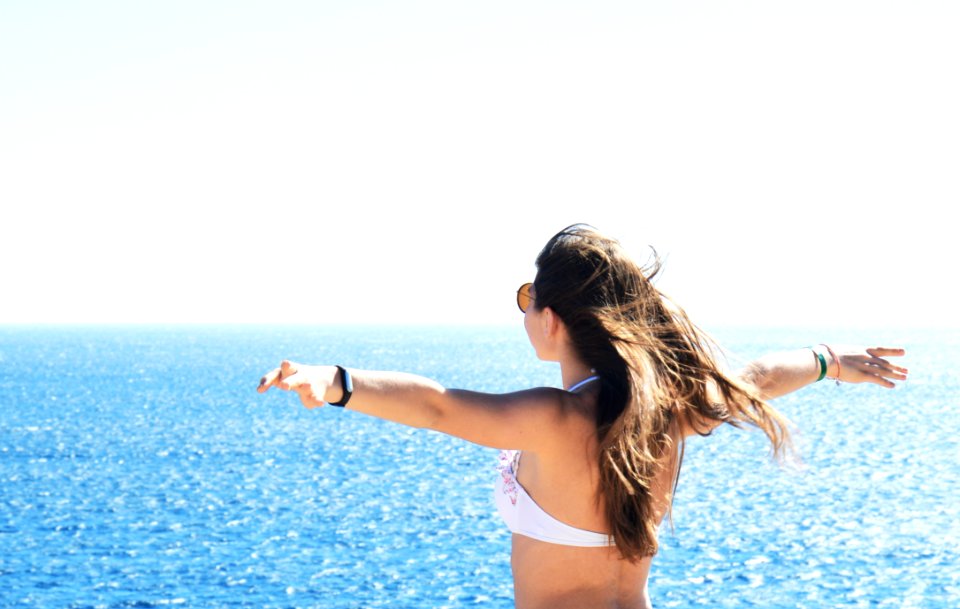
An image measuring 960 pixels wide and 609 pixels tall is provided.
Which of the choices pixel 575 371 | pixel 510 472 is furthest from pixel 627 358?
pixel 510 472

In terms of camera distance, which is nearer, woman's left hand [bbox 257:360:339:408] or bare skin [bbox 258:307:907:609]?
woman's left hand [bbox 257:360:339:408]

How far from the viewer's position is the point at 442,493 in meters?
42.9

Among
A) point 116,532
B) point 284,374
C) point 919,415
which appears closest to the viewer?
point 284,374

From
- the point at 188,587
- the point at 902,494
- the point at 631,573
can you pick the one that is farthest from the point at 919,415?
the point at 631,573

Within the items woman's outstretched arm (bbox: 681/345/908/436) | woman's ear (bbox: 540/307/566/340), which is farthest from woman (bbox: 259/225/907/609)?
woman's outstretched arm (bbox: 681/345/908/436)

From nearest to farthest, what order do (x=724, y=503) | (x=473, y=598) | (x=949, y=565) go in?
(x=473, y=598) < (x=949, y=565) < (x=724, y=503)

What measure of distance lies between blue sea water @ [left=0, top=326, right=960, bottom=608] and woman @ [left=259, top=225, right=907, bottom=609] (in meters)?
8.12

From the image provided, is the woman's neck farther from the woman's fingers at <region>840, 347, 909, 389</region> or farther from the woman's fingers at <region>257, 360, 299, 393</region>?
the woman's fingers at <region>840, 347, 909, 389</region>

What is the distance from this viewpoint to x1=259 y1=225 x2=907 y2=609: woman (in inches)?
112

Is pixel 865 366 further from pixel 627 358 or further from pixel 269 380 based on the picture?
pixel 269 380

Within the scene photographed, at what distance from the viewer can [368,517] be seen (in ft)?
122

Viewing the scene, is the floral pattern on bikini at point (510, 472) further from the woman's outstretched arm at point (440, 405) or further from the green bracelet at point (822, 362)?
the green bracelet at point (822, 362)

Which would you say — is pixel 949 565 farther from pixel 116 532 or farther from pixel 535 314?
pixel 535 314

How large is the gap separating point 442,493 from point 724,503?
1213 centimetres
